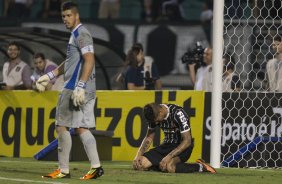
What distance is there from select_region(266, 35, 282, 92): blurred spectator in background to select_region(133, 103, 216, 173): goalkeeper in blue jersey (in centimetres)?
211

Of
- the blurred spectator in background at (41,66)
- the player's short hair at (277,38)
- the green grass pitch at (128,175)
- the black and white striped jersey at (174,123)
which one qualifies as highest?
the player's short hair at (277,38)

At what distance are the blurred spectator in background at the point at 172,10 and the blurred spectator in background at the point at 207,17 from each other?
18.2 inches

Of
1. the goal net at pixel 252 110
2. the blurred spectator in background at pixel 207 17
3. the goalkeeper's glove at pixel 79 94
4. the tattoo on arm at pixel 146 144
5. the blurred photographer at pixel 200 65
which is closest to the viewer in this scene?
the goalkeeper's glove at pixel 79 94

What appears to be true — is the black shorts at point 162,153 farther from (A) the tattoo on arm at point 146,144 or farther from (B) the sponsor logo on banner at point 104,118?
(B) the sponsor logo on banner at point 104,118

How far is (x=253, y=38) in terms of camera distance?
17031mm

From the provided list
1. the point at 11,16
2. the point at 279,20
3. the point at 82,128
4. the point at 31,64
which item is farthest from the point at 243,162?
the point at 11,16

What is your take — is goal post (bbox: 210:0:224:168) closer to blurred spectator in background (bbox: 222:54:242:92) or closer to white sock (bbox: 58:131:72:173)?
blurred spectator in background (bbox: 222:54:242:92)

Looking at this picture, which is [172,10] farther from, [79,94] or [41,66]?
[79,94]

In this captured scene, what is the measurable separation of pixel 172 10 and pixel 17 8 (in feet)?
10.7

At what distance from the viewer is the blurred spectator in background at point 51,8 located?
2356 centimetres

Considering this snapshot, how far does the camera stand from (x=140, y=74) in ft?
59.6

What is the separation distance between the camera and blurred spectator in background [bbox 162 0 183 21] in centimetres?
2291

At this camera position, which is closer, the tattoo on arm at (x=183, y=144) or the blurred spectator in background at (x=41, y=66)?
the tattoo on arm at (x=183, y=144)

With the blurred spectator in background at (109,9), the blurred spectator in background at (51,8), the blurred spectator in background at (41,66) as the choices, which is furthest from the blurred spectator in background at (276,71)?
the blurred spectator in background at (51,8)
